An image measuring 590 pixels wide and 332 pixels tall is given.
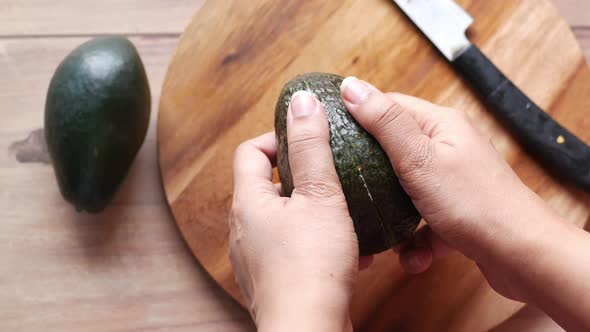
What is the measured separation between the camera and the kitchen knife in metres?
1.43

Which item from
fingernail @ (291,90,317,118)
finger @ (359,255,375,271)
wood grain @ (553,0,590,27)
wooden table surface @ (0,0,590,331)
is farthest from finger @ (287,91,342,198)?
wood grain @ (553,0,590,27)

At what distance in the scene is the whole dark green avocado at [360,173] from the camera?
108 cm

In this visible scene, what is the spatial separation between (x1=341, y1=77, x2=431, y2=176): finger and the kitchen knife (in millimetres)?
482

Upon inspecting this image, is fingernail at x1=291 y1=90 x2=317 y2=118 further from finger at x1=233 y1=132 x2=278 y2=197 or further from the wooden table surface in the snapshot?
the wooden table surface

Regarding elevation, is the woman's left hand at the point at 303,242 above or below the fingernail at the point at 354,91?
below

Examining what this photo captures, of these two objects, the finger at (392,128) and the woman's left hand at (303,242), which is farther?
the finger at (392,128)

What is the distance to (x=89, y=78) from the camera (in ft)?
4.36

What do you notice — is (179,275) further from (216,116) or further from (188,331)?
(216,116)

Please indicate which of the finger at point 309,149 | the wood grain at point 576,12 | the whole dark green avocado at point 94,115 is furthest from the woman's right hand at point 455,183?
the wood grain at point 576,12

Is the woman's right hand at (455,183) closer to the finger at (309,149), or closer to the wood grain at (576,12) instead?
the finger at (309,149)

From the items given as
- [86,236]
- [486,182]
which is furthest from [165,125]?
[486,182]

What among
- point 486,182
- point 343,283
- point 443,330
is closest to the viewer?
point 343,283

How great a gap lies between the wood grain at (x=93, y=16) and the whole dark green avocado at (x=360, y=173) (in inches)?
26.8

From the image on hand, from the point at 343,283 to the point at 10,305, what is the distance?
43.6 inches
